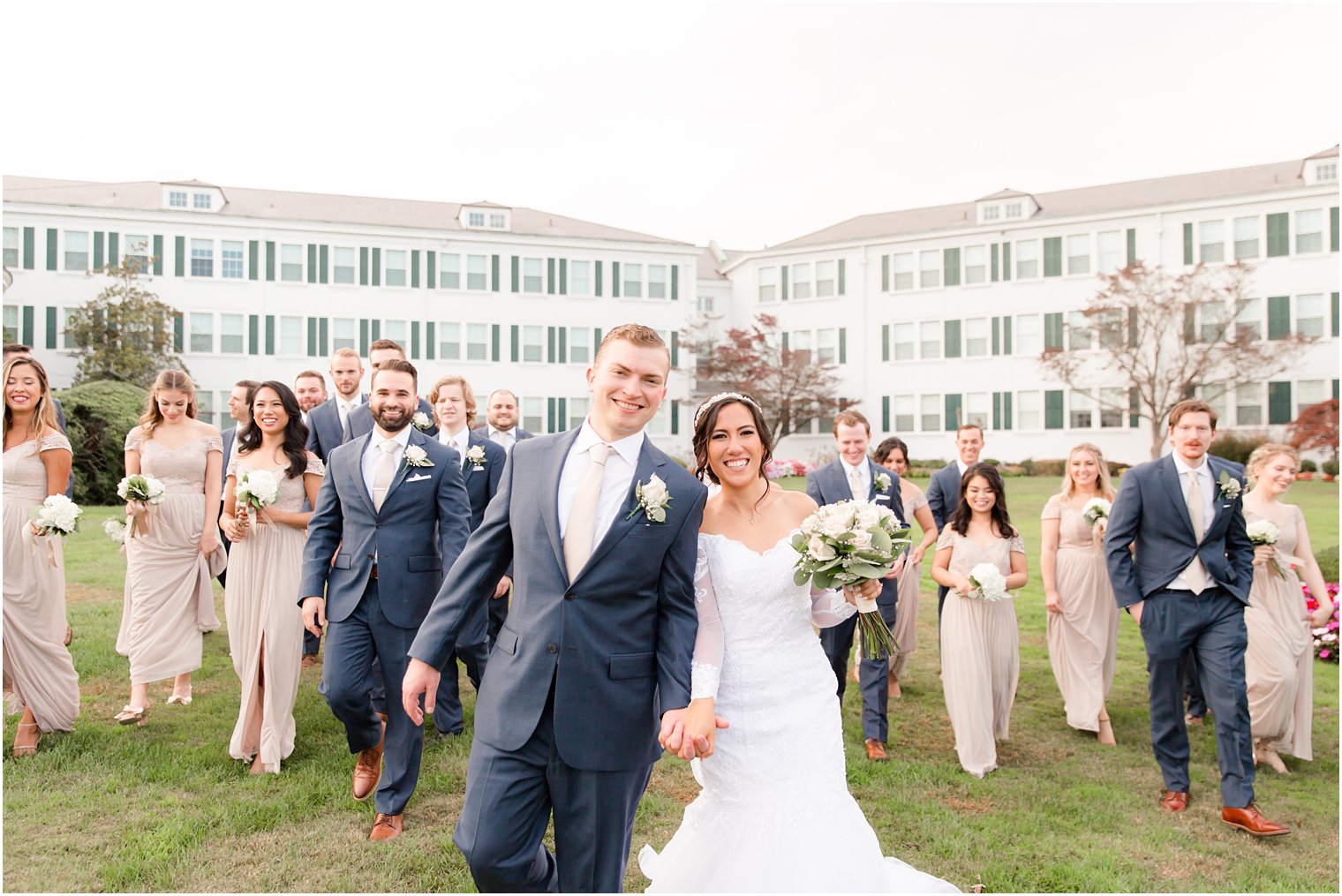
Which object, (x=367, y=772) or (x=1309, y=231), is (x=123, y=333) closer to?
(x=367, y=772)

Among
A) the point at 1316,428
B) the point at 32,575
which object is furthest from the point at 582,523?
the point at 1316,428

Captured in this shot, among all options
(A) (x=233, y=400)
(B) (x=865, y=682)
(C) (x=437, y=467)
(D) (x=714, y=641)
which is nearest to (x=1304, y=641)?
(B) (x=865, y=682)

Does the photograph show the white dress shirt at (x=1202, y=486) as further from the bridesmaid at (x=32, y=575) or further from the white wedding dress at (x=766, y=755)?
the bridesmaid at (x=32, y=575)

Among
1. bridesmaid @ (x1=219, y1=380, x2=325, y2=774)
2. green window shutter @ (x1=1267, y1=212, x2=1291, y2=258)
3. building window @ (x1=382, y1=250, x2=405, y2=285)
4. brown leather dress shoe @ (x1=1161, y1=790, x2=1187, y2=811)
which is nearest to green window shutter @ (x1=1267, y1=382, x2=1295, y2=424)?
green window shutter @ (x1=1267, y1=212, x2=1291, y2=258)

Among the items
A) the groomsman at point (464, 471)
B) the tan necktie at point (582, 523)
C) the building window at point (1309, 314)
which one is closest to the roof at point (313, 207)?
the building window at point (1309, 314)

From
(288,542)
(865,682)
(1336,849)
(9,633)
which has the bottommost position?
(1336,849)

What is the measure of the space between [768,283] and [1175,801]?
42.0 metres

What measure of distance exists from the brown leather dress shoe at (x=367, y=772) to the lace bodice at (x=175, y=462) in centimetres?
321

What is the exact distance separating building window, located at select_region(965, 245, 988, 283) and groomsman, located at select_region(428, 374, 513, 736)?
38318 millimetres

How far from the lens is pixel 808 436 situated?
148 feet

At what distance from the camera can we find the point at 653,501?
362 cm

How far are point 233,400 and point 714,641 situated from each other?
691 cm

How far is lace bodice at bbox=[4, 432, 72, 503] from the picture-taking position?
6.93m

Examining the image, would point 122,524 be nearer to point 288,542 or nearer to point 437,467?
point 288,542
